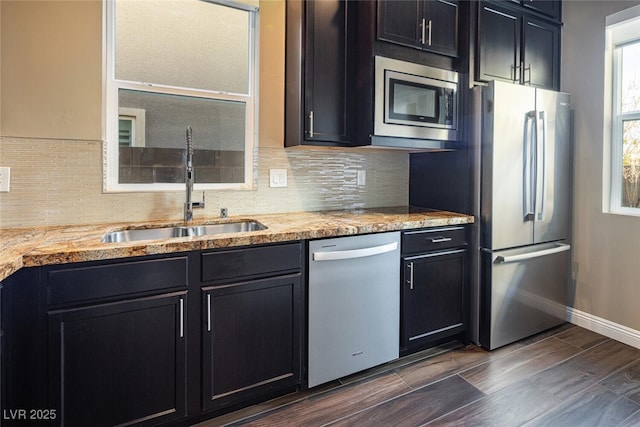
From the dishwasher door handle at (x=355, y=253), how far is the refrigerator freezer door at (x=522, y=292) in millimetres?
787

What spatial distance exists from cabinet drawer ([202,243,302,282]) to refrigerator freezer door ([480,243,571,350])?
4.62ft

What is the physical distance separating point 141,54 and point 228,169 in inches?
32.7

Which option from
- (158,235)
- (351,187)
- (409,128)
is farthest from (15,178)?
(409,128)

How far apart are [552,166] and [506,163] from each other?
0.51 meters

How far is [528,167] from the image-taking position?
251 cm

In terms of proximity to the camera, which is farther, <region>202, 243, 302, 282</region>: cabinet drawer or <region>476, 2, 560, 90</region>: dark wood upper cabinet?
<region>476, 2, 560, 90</region>: dark wood upper cabinet

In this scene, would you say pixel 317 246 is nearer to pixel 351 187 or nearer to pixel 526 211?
pixel 351 187

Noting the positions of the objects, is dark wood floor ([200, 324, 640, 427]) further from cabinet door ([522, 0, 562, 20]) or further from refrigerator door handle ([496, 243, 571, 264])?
cabinet door ([522, 0, 562, 20])

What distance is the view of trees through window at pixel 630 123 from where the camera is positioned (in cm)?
255

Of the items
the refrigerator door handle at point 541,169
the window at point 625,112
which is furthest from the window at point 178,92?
the window at point 625,112

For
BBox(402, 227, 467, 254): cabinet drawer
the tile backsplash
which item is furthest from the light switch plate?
BBox(402, 227, 467, 254): cabinet drawer

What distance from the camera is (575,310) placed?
2.91 metres

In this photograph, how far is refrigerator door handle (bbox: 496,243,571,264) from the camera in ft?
7.90

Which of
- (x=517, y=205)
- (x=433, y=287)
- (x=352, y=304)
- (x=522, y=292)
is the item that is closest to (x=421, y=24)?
(x=517, y=205)
